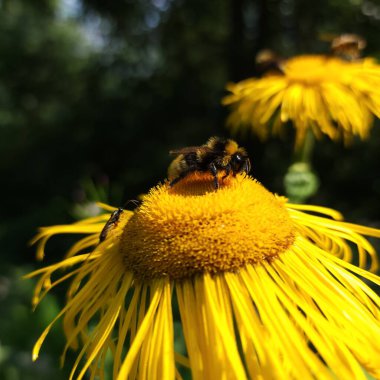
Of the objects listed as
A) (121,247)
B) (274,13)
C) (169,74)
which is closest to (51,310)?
(121,247)

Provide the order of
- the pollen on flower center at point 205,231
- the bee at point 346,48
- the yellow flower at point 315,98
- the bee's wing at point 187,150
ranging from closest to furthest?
1. the pollen on flower center at point 205,231
2. the bee's wing at point 187,150
3. the yellow flower at point 315,98
4. the bee at point 346,48

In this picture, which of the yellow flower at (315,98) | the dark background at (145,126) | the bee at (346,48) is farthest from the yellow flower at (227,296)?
the dark background at (145,126)

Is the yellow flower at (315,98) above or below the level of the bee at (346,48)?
below

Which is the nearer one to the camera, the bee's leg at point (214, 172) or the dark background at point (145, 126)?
the bee's leg at point (214, 172)

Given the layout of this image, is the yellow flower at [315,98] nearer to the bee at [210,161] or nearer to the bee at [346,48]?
the bee at [346,48]

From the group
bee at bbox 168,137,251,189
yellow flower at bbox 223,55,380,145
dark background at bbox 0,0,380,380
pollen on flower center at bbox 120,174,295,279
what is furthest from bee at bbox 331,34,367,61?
dark background at bbox 0,0,380,380

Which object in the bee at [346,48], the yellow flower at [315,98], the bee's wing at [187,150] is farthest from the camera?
the bee at [346,48]

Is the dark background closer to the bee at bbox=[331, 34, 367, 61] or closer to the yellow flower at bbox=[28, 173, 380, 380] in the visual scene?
the bee at bbox=[331, 34, 367, 61]

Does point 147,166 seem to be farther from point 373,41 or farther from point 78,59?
point 78,59
